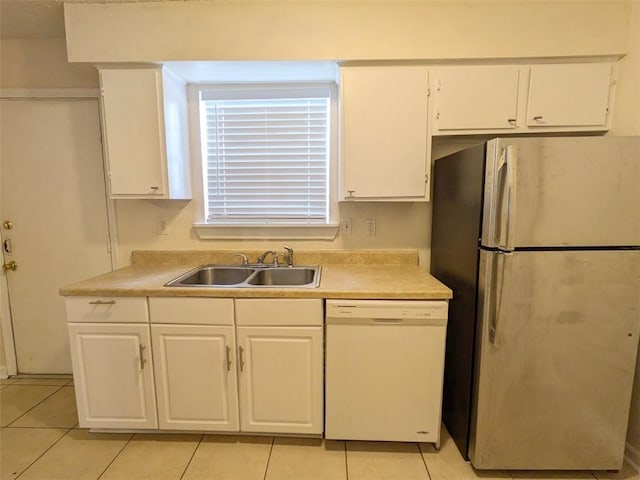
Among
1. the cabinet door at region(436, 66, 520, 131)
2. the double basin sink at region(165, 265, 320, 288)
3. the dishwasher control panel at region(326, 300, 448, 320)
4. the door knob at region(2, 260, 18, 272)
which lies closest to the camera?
the dishwasher control panel at region(326, 300, 448, 320)

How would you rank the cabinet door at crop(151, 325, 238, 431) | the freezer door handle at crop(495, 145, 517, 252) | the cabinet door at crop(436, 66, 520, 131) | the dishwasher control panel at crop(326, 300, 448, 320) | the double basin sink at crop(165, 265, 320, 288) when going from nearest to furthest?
the freezer door handle at crop(495, 145, 517, 252) < the dishwasher control panel at crop(326, 300, 448, 320) < the cabinet door at crop(151, 325, 238, 431) < the cabinet door at crop(436, 66, 520, 131) < the double basin sink at crop(165, 265, 320, 288)

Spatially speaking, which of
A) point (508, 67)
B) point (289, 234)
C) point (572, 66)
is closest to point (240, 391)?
point (289, 234)

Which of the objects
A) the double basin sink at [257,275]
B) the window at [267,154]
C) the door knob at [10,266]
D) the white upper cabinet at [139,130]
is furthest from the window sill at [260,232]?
the door knob at [10,266]

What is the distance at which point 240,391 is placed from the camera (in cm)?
167

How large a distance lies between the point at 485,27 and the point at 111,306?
2.56 metres

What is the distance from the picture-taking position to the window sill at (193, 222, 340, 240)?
2.21 metres

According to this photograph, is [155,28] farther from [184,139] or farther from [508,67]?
[508,67]

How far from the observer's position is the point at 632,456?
1.60 metres

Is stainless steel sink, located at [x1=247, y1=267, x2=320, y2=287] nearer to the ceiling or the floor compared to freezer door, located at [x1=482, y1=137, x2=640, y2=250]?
nearer to the floor

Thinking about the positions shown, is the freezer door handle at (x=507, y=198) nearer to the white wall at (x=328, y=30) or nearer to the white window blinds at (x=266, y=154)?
the white wall at (x=328, y=30)

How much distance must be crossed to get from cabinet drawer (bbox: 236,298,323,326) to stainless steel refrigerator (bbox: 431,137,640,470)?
79cm

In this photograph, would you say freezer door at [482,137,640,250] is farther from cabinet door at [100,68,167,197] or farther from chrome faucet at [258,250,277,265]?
cabinet door at [100,68,167,197]

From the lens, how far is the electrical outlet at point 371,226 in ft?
7.14

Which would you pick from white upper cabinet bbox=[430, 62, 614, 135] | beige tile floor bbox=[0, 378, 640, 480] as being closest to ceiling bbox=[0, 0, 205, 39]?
white upper cabinet bbox=[430, 62, 614, 135]
